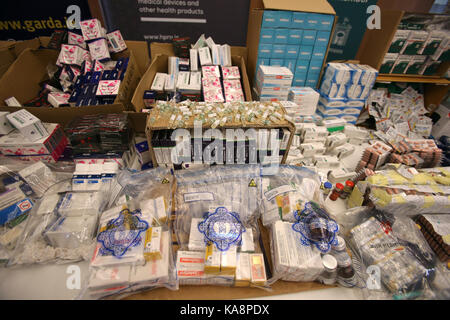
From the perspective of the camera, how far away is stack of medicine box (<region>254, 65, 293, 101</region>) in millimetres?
1970

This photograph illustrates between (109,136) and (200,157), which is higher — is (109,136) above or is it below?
above

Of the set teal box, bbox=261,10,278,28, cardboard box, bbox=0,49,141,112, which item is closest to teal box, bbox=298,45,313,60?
teal box, bbox=261,10,278,28

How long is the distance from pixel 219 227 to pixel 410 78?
301cm

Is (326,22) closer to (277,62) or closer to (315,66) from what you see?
(315,66)

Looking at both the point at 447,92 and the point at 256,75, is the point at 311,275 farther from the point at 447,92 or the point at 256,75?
the point at 447,92

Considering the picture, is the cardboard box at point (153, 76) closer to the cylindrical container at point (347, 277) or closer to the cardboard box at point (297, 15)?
the cardboard box at point (297, 15)

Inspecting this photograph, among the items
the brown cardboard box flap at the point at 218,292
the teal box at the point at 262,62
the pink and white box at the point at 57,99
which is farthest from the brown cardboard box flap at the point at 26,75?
the teal box at the point at 262,62

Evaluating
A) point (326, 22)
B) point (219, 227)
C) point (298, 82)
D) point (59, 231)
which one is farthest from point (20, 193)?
point (326, 22)

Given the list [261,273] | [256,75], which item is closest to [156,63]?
[256,75]

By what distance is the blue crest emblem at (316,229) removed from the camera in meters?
1.12

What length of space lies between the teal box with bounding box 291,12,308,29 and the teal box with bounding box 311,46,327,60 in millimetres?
288

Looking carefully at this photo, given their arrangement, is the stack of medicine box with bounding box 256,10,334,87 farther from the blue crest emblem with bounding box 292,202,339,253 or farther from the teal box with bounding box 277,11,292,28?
the blue crest emblem with bounding box 292,202,339,253

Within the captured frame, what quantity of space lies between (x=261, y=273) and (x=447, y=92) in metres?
3.25
